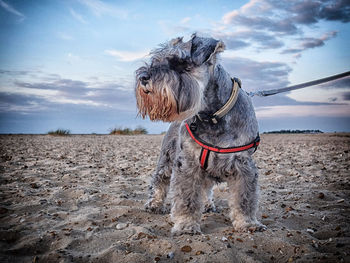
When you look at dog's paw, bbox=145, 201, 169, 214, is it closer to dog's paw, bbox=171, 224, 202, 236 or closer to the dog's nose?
dog's paw, bbox=171, 224, 202, 236

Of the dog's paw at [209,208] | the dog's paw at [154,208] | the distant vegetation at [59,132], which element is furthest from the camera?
the distant vegetation at [59,132]

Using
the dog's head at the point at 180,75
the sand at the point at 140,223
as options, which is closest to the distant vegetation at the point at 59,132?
the sand at the point at 140,223

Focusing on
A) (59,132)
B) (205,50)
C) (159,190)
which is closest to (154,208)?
(159,190)

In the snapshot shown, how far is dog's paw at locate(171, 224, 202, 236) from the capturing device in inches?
133

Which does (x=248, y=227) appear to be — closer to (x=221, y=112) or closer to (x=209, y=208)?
(x=209, y=208)

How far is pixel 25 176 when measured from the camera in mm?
6207

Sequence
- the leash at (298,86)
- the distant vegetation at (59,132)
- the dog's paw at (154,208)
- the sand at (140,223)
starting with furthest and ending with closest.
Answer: the distant vegetation at (59,132) < the dog's paw at (154,208) < the leash at (298,86) < the sand at (140,223)

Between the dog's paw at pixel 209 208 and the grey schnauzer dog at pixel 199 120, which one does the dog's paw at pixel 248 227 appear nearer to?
the grey schnauzer dog at pixel 199 120

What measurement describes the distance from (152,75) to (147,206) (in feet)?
7.66

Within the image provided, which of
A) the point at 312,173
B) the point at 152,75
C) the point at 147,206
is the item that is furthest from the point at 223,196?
the point at 152,75

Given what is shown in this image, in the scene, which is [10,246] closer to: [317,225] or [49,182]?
[49,182]

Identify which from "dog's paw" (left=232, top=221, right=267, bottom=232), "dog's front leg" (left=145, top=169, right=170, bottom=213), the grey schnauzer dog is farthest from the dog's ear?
"dog's paw" (left=232, top=221, right=267, bottom=232)

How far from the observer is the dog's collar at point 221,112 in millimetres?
3330

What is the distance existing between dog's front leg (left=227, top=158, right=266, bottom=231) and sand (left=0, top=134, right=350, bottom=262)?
176mm
